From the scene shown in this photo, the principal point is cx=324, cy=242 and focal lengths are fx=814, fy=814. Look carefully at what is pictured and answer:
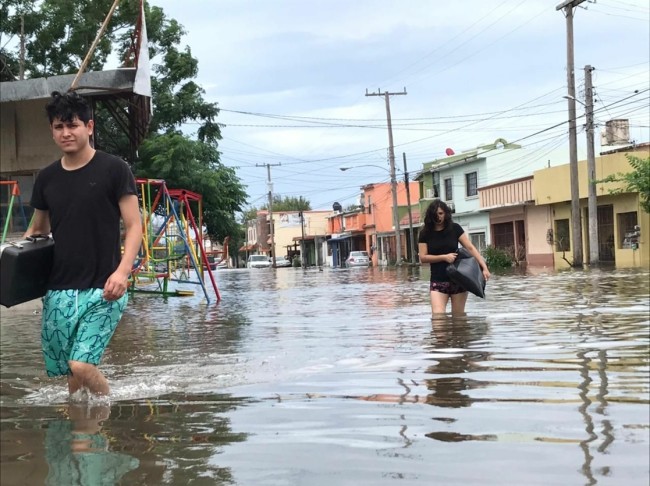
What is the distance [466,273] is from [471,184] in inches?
1646

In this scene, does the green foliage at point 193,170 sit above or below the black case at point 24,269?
above

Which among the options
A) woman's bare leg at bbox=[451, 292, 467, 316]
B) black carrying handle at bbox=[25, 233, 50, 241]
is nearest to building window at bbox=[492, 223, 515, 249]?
woman's bare leg at bbox=[451, 292, 467, 316]

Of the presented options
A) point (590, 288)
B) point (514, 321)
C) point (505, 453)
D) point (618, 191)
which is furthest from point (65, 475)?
point (618, 191)

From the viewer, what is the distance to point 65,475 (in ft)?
11.4

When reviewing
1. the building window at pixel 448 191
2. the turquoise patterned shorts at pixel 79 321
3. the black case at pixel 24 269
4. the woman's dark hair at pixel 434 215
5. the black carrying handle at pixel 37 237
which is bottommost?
the turquoise patterned shorts at pixel 79 321

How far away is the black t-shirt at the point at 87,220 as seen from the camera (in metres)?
4.33

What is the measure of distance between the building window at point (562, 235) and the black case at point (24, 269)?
117 feet

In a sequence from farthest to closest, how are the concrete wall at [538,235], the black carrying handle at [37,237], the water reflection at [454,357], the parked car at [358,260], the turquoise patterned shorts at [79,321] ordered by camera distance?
1. the parked car at [358,260]
2. the concrete wall at [538,235]
3. the water reflection at [454,357]
4. the black carrying handle at [37,237]
5. the turquoise patterned shorts at [79,321]

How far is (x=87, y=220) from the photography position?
432 cm

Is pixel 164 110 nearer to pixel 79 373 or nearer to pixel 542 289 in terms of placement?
pixel 542 289

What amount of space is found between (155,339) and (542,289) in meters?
9.71

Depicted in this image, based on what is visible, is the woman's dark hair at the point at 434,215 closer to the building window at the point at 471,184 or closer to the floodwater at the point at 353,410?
the floodwater at the point at 353,410

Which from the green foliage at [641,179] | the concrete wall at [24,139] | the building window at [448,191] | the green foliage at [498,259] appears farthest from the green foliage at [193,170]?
the building window at [448,191]

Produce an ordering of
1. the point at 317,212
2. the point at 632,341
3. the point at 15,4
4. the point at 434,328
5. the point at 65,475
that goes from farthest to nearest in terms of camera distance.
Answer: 1. the point at 317,212
2. the point at 15,4
3. the point at 434,328
4. the point at 632,341
5. the point at 65,475
